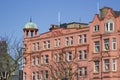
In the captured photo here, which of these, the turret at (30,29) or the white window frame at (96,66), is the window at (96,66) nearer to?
the white window frame at (96,66)

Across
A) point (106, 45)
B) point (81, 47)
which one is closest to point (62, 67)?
point (81, 47)

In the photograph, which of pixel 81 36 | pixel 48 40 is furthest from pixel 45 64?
pixel 81 36

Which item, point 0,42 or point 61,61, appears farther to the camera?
point 61,61

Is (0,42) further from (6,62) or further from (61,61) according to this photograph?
(61,61)

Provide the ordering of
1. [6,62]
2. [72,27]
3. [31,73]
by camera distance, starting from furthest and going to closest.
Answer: [31,73] → [72,27] → [6,62]

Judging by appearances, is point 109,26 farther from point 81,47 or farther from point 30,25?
point 30,25

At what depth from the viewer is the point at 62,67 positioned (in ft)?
287

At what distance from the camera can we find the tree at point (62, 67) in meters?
84.5

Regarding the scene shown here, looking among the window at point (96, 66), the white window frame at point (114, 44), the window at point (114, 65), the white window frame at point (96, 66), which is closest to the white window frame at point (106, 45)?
the white window frame at point (114, 44)

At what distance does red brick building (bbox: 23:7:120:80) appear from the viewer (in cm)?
8062

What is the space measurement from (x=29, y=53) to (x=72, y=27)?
48.2ft

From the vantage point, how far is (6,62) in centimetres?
7894

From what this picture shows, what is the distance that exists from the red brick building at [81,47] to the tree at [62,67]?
0.23 meters

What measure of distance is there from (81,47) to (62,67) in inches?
218
